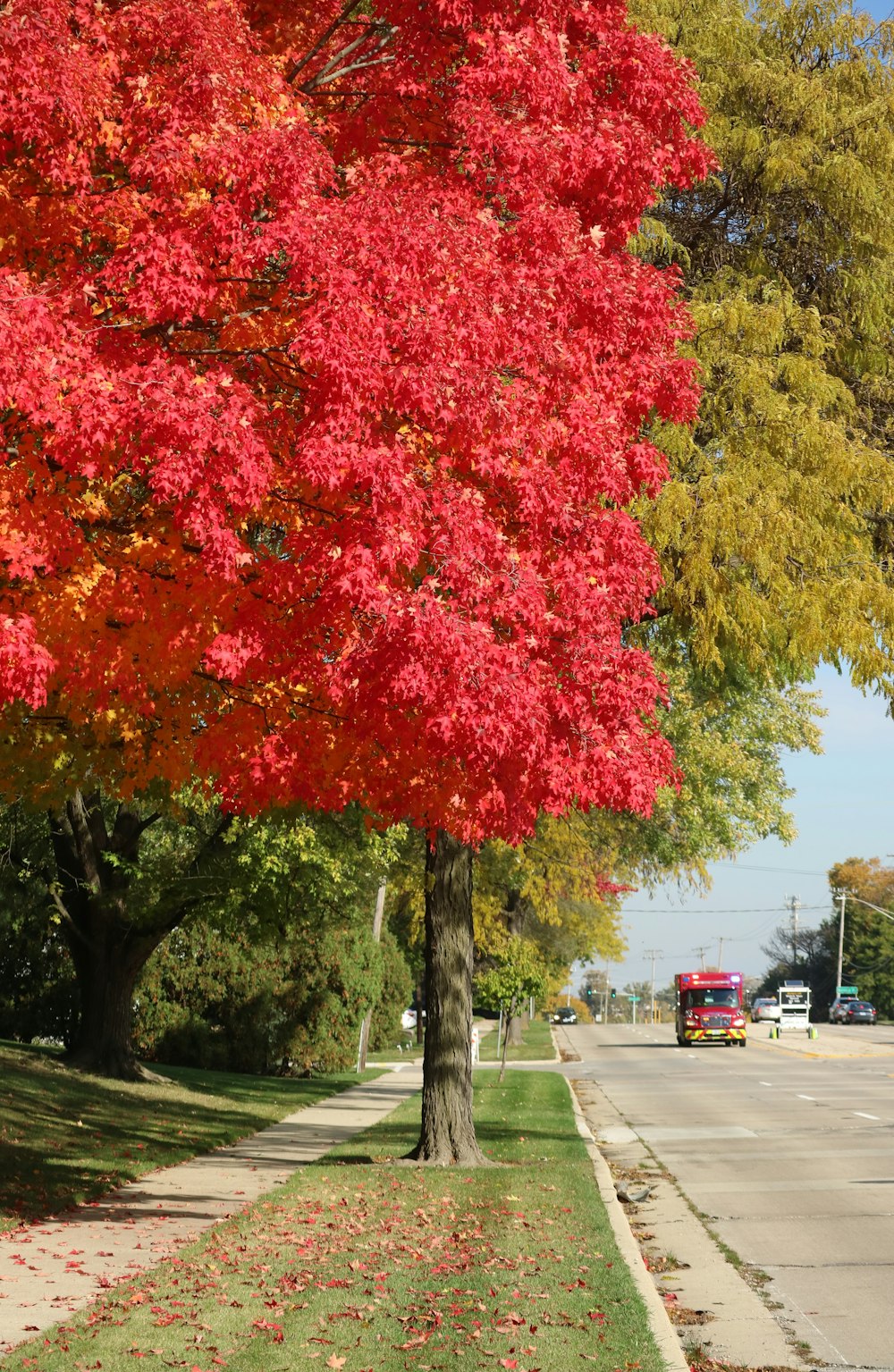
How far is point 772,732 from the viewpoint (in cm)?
3316

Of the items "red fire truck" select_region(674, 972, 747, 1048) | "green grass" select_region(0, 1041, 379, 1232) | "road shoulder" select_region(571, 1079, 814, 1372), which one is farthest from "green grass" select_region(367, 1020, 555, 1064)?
"road shoulder" select_region(571, 1079, 814, 1372)

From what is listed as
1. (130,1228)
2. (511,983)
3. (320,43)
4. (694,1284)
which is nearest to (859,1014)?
(511,983)

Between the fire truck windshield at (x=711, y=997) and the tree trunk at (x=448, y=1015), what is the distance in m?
43.0

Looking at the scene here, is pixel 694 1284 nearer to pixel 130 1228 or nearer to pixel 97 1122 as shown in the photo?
pixel 130 1228

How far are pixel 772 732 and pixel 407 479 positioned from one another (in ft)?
86.0

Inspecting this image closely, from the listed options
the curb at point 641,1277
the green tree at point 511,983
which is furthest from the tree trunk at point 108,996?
the curb at point 641,1277

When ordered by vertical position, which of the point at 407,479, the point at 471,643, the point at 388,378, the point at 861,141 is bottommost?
the point at 471,643

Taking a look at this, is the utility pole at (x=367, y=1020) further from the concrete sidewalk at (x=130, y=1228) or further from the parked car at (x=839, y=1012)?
the parked car at (x=839, y=1012)

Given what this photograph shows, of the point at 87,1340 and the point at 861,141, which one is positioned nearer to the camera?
the point at 87,1340

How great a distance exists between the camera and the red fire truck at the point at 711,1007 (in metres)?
57.8

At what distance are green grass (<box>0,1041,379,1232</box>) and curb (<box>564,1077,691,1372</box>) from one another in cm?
478

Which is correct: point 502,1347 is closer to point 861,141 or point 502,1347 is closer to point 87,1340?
point 87,1340

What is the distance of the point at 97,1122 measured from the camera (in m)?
20.0

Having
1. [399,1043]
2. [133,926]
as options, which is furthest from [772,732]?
[399,1043]
